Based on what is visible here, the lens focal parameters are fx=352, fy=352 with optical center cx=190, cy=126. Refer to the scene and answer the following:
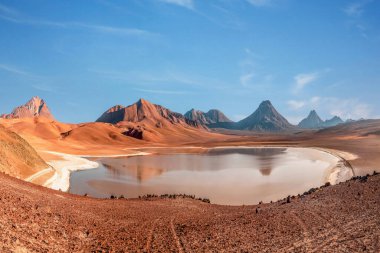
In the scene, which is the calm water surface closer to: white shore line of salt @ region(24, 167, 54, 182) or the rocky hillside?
white shore line of salt @ region(24, 167, 54, 182)

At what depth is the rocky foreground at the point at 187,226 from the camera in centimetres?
1402

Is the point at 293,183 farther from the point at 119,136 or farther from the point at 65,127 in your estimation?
the point at 65,127

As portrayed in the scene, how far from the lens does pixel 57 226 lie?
1559 centimetres

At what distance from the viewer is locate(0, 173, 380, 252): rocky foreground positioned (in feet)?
46.0

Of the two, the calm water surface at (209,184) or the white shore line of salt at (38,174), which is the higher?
the white shore line of salt at (38,174)

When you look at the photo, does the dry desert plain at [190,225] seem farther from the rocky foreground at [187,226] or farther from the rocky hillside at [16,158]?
the rocky hillside at [16,158]

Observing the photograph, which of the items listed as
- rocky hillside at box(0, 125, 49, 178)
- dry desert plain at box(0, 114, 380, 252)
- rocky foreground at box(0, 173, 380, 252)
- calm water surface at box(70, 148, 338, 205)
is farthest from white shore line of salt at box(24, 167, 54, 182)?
rocky foreground at box(0, 173, 380, 252)

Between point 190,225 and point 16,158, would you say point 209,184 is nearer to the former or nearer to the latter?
point 16,158

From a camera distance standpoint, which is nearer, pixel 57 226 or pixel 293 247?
pixel 293 247

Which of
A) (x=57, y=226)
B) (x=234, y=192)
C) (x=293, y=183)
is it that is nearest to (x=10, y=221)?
(x=57, y=226)

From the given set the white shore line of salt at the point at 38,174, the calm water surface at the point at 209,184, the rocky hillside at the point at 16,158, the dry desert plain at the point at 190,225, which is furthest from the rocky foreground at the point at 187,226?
the white shore line of salt at the point at 38,174

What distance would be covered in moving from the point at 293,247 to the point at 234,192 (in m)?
21.0

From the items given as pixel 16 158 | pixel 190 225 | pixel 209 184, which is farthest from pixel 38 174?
pixel 190 225

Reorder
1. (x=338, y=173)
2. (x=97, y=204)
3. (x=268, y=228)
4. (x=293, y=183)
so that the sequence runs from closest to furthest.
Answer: (x=268, y=228) < (x=97, y=204) < (x=293, y=183) < (x=338, y=173)
